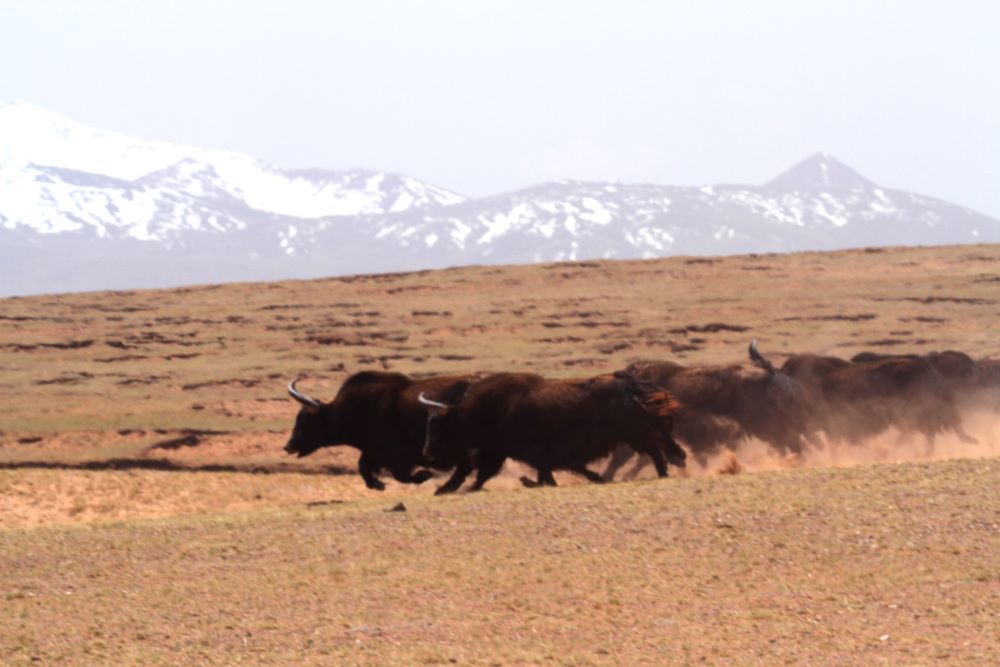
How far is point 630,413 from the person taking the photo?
49.2 feet

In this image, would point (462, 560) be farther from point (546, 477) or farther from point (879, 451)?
point (879, 451)

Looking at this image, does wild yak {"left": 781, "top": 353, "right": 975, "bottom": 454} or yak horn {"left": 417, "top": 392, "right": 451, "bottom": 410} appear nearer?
yak horn {"left": 417, "top": 392, "right": 451, "bottom": 410}

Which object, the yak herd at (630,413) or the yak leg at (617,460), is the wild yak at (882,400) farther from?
the yak leg at (617,460)

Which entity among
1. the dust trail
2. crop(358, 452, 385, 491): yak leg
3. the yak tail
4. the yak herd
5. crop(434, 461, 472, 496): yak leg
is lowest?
crop(358, 452, 385, 491): yak leg

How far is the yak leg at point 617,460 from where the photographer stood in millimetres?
16719

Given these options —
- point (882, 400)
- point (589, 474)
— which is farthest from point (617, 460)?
point (882, 400)

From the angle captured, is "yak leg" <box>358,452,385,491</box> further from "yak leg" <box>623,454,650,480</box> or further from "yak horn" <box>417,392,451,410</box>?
"yak leg" <box>623,454,650,480</box>

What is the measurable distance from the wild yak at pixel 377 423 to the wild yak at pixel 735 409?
2.42m

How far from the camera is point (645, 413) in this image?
15.0 meters

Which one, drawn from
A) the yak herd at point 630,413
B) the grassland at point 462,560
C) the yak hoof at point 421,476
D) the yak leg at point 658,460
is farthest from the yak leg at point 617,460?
the yak hoof at point 421,476

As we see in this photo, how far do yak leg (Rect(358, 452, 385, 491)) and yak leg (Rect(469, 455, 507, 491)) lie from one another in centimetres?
199

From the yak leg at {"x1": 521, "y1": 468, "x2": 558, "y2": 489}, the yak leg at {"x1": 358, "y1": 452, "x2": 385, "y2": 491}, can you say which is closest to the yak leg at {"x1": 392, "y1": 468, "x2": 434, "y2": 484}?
the yak leg at {"x1": 358, "y1": 452, "x2": 385, "y2": 491}

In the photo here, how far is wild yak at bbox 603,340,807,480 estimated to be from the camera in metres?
17.1

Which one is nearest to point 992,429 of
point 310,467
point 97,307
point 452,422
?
point 452,422
